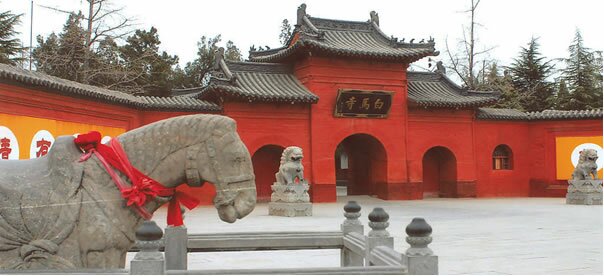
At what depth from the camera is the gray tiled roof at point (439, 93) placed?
59.1 feet

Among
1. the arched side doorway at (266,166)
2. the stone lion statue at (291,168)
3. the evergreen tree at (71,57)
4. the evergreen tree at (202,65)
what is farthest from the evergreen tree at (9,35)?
the stone lion statue at (291,168)

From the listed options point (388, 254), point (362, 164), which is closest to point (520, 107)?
point (362, 164)

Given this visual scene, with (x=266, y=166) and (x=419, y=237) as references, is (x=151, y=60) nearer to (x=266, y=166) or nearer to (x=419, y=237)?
(x=266, y=166)

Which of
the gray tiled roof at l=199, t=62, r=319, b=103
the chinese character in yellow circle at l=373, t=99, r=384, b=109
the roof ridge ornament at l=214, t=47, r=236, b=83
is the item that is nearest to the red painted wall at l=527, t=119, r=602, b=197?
the chinese character in yellow circle at l=373, t=99, r=384, b=109

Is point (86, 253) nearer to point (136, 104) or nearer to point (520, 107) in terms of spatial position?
point (136, 104)

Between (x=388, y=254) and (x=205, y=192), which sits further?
(x=205, y=192)

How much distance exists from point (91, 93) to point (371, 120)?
8559 millimetres

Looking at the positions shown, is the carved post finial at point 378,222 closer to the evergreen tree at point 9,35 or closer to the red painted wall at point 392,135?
the red painted wall at point 392,135

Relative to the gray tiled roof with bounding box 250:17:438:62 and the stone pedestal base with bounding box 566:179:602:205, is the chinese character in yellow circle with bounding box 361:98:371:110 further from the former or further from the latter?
the stone pedestal base with bounding box 566:179:602:205

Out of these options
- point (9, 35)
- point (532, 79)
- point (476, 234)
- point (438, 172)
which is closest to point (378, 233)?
point (476, 234)

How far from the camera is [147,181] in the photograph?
306 cm

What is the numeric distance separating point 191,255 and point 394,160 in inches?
452

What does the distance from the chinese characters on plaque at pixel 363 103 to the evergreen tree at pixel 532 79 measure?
17.1 metres

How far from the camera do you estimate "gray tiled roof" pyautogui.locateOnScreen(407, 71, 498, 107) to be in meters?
18.0
